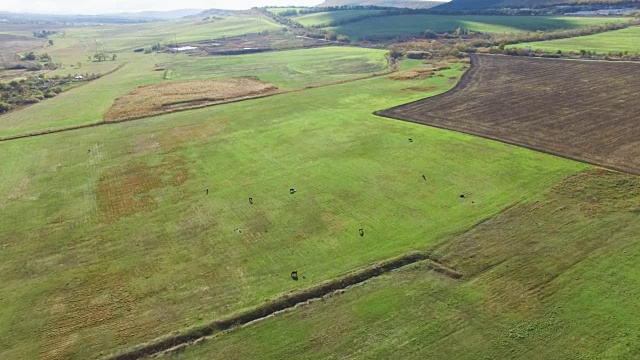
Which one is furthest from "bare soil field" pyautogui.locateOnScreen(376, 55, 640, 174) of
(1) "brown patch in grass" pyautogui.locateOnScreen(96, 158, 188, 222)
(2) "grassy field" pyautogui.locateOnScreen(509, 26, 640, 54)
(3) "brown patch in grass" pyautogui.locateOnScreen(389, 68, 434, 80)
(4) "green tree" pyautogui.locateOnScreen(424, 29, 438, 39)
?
(4) "green tree" pyautogui.locateOnScreen(424, 29, 438, 39)

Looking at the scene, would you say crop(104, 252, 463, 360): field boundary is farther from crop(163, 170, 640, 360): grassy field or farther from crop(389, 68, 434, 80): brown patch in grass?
crop(389, 68, 434, 80): brown patch in grass

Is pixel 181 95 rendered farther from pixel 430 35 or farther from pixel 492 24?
pixel 492 24

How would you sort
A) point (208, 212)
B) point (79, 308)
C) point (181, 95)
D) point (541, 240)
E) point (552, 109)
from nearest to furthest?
point (79, 308), point (541, 240), point (208, 212), point (552, 109), point (181, 95)

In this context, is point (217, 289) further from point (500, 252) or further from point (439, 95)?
point (439, 95)

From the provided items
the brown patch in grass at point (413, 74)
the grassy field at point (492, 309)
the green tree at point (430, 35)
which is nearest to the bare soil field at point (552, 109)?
the brown patch in grass at point (413, 74)

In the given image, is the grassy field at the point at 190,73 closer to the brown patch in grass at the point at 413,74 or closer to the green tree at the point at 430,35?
the brown patch in grass at the point at 413,74

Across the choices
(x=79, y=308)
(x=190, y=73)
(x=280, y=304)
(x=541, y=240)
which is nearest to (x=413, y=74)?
(x=190, y=73)
